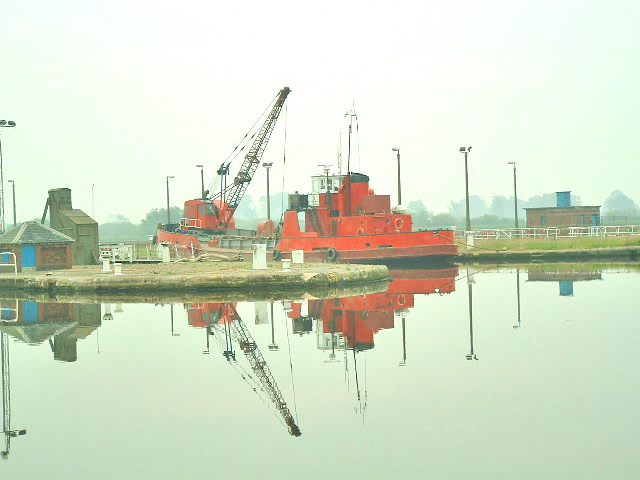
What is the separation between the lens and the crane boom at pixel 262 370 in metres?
9.41

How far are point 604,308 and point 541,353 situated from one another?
6940 mm

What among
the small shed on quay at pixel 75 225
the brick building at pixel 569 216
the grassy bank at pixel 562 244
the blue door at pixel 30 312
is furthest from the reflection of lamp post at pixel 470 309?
the brick building at pixel 569 216

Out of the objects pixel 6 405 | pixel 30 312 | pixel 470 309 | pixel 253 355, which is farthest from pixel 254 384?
pixel 30 312

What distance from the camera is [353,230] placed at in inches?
1647

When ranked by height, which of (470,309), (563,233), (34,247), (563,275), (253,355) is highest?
(563,233)

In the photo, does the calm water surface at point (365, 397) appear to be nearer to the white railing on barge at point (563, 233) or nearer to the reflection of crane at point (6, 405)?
the reflection of crane at point (6, 405)

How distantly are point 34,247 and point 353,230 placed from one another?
1603cm

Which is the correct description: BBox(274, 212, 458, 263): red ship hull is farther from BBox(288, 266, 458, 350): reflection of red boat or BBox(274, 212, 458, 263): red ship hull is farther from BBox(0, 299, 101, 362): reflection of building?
BBox(0, 299, 101, 362): reflection of building

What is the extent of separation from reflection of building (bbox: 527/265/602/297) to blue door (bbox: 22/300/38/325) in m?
13.5

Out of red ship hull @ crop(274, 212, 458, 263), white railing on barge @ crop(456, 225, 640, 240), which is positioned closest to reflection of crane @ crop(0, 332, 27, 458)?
red ship hull @ crop(274, 212, 458, 263)

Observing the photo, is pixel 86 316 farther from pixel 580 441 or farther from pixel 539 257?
pixel 539 257

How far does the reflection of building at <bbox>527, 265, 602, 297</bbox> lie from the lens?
26661 millimetres

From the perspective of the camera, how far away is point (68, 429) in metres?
9.15

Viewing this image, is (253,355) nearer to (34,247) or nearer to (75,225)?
(34,247)
